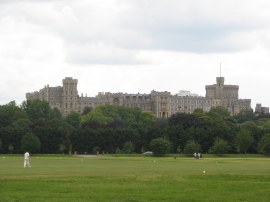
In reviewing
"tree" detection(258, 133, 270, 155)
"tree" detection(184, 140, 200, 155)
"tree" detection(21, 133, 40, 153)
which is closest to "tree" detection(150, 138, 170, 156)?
"tree" detection(184, 140, 200, 155)

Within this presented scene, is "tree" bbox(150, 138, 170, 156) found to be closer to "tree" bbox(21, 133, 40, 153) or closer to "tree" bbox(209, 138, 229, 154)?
Result: "tree" bbox(209, 138, 229, 154)

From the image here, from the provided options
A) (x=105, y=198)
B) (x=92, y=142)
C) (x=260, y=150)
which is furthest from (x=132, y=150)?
(x=105, y=198)

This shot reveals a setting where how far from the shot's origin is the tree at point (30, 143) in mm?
105438

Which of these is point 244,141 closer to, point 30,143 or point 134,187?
point 30,143

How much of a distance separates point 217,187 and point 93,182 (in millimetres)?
6157

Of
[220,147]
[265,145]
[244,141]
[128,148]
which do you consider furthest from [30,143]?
[265,145]

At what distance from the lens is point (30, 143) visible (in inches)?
4151

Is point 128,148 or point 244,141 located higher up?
point 244,141

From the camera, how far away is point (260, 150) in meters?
102

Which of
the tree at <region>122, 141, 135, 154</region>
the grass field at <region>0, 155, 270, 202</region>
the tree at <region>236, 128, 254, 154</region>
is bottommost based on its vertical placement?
the grass field at <region>0, 155, 270, 202</region>

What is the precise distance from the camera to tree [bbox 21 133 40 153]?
105 m

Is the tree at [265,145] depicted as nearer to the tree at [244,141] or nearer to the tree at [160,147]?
the tree at [244,141]

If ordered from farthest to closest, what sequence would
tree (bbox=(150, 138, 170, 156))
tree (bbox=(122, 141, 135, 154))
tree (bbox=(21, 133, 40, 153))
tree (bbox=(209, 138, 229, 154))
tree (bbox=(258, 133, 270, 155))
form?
tree (bbox=(122, 141, 135, 154))
tree (bbox=(21, 133, 40, 153))
tree (bbox=(209, 138, 229, 154))
tree (bbox=(150, 138, 170, 156))
tree (bbox=(258, 133, 270, 155))

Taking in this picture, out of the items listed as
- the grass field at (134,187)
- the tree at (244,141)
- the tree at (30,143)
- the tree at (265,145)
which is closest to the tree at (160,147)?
the tree at (244,141)
